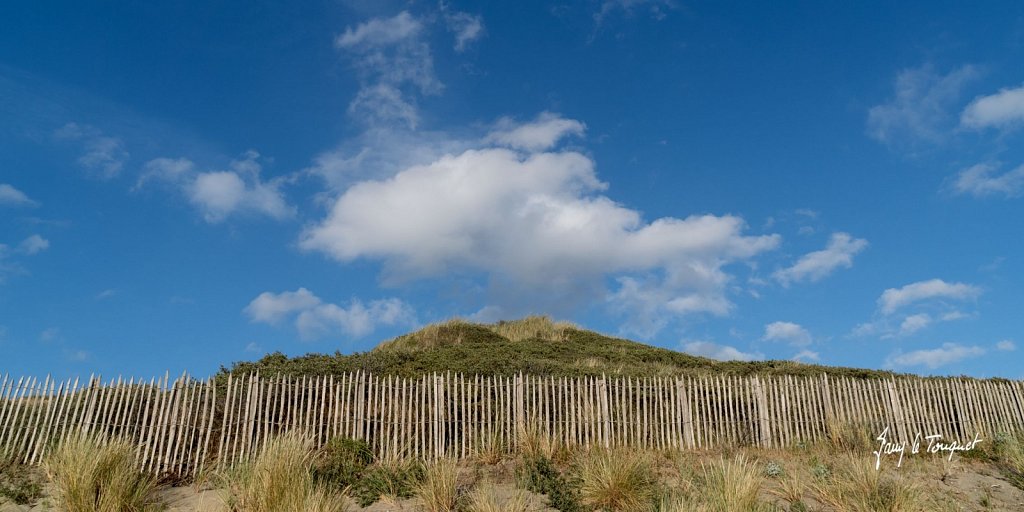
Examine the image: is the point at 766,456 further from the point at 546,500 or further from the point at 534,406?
the point at 546,500

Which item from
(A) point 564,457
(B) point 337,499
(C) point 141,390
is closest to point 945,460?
(A) point 564,457

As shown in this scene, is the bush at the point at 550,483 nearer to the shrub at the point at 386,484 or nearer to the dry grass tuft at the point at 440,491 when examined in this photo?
the dry grass tuft at the point at 440,491

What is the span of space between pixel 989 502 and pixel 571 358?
552 inches

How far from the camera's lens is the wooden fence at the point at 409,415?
36.7 feet

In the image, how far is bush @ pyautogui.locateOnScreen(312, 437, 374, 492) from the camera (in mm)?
9727

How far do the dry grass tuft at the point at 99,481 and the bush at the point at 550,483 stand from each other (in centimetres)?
555

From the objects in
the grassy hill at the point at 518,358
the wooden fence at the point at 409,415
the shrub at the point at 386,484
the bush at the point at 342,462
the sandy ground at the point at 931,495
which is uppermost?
the grassy hill at the point at 518,358

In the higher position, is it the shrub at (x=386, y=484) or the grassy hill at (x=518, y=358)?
the grassy hill at (x=518, y=358)

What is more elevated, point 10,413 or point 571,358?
point 571,358

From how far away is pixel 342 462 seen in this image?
410 inches

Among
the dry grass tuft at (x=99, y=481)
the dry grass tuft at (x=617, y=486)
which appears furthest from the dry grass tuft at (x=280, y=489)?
the dry grass tuft at (x=617, y=486)

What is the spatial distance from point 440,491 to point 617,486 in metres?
2.58

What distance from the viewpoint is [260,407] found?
11508 millimetres

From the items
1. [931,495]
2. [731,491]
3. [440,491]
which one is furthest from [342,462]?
[931,495]
